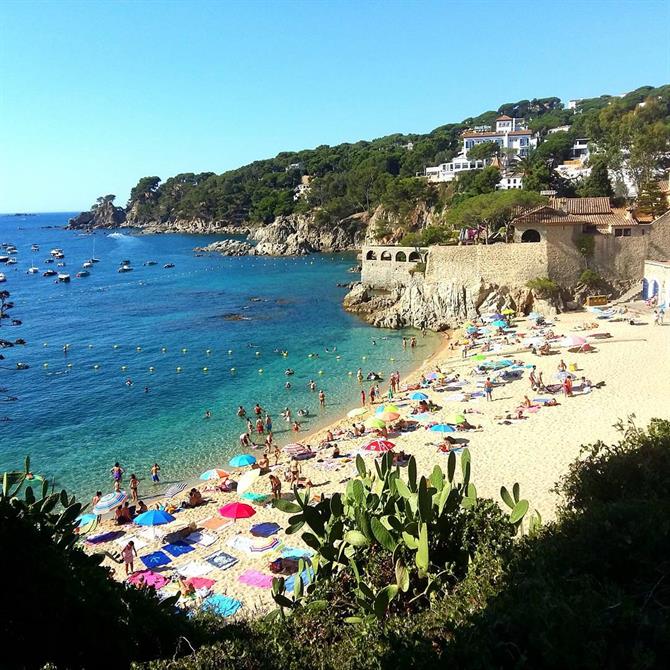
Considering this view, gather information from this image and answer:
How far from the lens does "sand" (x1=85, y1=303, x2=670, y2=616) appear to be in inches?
511

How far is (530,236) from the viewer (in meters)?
33.9

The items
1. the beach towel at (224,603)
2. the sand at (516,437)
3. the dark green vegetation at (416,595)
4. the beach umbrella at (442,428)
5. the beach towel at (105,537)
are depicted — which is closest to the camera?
the dark green vegetation at (416,595)

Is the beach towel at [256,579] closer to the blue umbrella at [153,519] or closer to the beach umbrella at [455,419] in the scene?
the blue umbrella at [153,519]

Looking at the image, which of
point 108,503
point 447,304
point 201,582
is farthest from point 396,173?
point 201,582

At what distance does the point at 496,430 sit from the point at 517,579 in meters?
12.9

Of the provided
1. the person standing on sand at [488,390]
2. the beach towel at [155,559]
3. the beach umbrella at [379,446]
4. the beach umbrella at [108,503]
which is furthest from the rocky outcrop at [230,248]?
the beach towel at [155,559]

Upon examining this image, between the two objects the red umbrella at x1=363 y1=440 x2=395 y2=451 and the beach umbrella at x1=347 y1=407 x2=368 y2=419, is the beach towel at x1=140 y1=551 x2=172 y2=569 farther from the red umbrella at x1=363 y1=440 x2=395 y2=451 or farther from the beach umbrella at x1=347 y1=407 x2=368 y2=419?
the beach umbrella at x1=347 y1=407 x2=368 y2=419

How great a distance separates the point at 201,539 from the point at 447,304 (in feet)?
80.4

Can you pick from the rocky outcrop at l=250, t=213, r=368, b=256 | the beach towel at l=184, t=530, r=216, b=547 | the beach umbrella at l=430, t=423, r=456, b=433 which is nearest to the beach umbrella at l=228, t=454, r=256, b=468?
the beach towel at l=184, t=530, r=216, b=547

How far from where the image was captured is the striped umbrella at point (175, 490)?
16812 mm

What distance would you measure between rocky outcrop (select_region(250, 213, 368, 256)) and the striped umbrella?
60213 millimetres

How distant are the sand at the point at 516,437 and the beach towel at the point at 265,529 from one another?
18cm

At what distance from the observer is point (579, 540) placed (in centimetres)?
630

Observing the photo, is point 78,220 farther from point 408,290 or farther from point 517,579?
point 517,579
